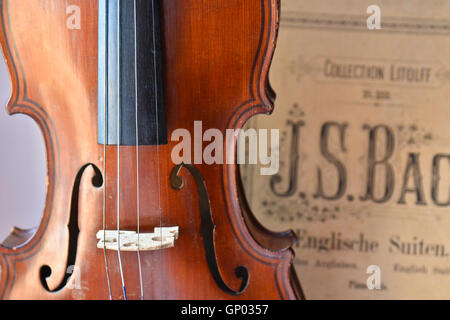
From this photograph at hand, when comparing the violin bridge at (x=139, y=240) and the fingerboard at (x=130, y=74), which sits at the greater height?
the fingerboard at (x=130, y=74)

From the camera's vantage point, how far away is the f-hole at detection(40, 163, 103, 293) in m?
0.91

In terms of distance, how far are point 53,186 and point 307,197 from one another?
728 mm

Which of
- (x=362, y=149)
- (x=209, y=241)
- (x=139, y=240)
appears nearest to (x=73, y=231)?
(x=139, y=240)

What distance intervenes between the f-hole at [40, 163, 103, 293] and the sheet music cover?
0.53 meters

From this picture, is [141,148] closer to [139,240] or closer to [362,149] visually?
[139,240]

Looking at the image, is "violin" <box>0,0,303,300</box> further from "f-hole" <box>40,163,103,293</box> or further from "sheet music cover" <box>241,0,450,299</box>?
"sheet music cover" <box>241,0,450,299</box>

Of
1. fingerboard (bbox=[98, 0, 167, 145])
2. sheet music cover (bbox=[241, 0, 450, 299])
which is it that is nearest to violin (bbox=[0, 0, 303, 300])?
fingerboard (bbox=[98, 0, 167, 145])

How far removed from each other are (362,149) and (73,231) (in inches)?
32.3

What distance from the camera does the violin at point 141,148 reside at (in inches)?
34.6

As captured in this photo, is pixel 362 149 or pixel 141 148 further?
pixel 362 149

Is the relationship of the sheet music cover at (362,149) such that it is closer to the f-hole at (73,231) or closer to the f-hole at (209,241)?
the f-hole at (209,241)

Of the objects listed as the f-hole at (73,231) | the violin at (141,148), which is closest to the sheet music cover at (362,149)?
the violin at (141,148)

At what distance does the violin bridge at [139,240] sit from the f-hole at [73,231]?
6cm

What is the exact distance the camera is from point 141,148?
2.95ft
